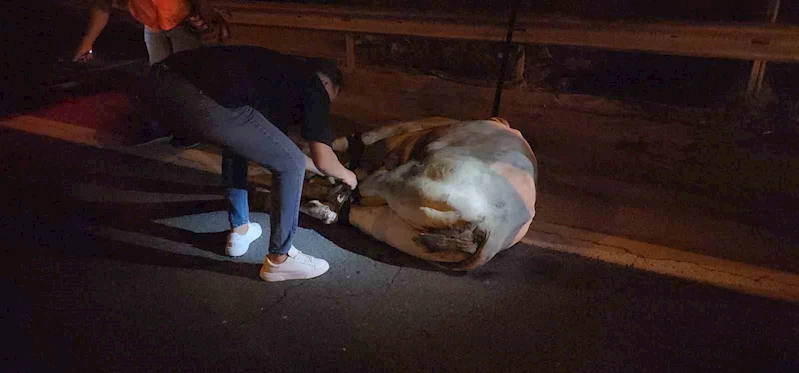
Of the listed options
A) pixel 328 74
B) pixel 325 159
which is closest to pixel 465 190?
pixel 325 159

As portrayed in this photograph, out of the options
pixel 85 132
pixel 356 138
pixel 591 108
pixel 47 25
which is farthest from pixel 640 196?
pixel 47 25

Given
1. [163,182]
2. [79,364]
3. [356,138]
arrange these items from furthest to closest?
[163,182]
[356,138]
[79,364]

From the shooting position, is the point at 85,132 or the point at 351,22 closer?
the point at 85,132

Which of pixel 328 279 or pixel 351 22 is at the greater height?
pixel 351 22

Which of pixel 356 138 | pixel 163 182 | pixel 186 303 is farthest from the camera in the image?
pixel 163 182

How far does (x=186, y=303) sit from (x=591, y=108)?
3567 millimetres

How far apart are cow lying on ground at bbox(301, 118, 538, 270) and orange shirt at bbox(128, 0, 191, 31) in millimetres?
1225

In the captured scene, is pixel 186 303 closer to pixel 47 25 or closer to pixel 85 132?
A: pixel 85 132

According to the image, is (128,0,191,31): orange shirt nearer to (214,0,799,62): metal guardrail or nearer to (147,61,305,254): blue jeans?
(147,61,305,254): blue jeans

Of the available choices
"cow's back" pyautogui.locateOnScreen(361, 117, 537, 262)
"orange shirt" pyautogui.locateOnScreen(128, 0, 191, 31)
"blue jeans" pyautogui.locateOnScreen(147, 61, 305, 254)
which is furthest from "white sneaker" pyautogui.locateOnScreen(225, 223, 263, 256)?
"orange shirt" pyautogui.locateOnScreen(128, 0, 191, 31)

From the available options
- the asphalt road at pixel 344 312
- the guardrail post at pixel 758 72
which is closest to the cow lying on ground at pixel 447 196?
the asphalt road at pixel 344 312

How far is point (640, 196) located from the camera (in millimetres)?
3934

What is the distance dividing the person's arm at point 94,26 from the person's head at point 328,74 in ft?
6.24

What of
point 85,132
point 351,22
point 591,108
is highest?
point 351,22
